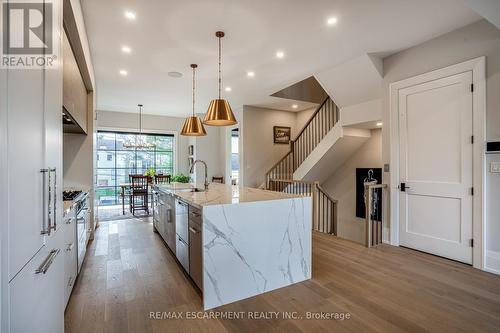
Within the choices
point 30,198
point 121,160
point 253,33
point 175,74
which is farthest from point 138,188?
point 30,198

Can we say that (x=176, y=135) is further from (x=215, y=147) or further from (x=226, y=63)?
(x=226, y=63)

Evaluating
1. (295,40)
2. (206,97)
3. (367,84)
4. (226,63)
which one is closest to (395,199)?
(367,84)

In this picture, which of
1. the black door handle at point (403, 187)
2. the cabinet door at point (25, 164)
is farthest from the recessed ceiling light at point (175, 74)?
the black door handle at point (403, 187)

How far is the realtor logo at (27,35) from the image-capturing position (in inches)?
37.5

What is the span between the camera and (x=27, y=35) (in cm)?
113

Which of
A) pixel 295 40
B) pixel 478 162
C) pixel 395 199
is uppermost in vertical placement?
pixel 295 40

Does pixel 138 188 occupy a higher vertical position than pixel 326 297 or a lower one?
higher

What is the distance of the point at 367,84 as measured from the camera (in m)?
4.27

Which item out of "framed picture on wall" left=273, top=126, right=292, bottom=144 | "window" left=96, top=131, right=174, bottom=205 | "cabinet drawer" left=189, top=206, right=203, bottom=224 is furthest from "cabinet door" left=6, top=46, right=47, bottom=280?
"window" left=96, top=131, right=174, bottom=205

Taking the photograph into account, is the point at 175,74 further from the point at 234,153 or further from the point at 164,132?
the point at 234,153

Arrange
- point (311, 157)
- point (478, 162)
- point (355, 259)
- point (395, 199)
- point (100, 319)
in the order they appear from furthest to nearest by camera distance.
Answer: point (311, 157)
point (395, 199)
point (355, 259)
point (478, 162)
point (100, 319)

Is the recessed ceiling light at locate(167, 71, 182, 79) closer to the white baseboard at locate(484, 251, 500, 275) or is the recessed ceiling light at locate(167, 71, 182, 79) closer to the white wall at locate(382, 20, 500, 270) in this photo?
the white wall at locate(382, 20, 500, 270)

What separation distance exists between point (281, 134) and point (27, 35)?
6.77 metres

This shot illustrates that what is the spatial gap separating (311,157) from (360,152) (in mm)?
1172
